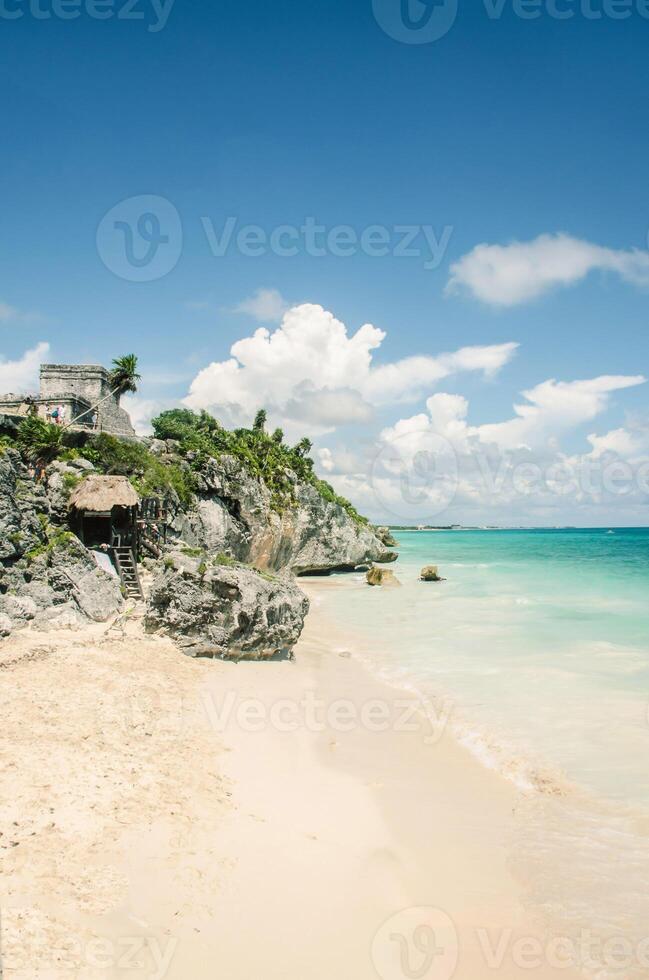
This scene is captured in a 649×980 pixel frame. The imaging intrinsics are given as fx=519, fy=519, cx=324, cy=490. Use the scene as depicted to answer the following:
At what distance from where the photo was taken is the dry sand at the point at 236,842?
4.56 meters

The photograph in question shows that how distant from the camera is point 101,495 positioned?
58.8 feet

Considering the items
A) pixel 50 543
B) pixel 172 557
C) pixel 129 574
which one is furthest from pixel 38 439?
pixel 172 557

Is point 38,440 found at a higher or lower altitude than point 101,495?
higher

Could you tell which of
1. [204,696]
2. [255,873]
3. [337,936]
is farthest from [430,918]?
[204,696]

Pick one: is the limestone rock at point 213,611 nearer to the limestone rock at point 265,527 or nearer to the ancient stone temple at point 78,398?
the limestone rock at point 265,527

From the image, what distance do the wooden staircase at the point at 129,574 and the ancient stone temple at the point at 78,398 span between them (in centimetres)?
1400

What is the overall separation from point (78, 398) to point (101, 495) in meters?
14.2

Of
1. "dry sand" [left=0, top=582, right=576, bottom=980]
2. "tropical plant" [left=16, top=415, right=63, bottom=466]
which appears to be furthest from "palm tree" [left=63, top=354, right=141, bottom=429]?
"dry sand" [left=0, top=582, right=576, bottom=980]

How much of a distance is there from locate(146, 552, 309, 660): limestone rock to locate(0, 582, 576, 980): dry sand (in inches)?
106

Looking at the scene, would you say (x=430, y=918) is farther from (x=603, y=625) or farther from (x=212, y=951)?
(x=603, y=625)

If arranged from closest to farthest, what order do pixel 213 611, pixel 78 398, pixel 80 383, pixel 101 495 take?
pixel 213 611, pixel 101 495, pixel 78 398, pixel 80 383

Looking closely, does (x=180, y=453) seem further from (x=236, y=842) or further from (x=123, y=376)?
(x=236, y=842)

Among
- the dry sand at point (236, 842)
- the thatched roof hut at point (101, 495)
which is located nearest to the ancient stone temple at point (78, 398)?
the thatched roof hut at point (101, 495)

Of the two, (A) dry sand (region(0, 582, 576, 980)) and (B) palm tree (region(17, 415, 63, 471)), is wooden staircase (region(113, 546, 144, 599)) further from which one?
(A) dry sand (region(0, 582, 576, 980))
